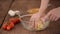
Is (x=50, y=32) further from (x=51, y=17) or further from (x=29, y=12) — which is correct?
(x=29, y=12)

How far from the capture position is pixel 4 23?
1119 millimetres

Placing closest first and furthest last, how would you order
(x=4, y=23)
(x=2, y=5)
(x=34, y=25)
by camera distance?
(x=34, y=25), (x=4, y=23), (x=2, y=5)

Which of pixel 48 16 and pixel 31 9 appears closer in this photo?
pixel 48 16

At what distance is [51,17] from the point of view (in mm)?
1015

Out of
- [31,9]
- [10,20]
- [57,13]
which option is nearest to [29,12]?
[31,9]

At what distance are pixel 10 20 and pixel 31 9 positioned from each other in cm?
24

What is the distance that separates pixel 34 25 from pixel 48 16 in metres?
0.10

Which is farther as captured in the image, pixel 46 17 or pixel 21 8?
pixel 21 8

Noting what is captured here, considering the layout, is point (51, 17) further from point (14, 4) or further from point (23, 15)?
point (14, 4)

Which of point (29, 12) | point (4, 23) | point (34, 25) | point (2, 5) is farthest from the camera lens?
point (2, 5)

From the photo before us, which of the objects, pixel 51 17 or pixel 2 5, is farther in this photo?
pixel 2 5

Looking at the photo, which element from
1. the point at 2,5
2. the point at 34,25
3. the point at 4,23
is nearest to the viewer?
the point at 34,25

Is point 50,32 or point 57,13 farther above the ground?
point 57,13

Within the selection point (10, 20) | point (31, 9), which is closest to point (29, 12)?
point (31, 9)
